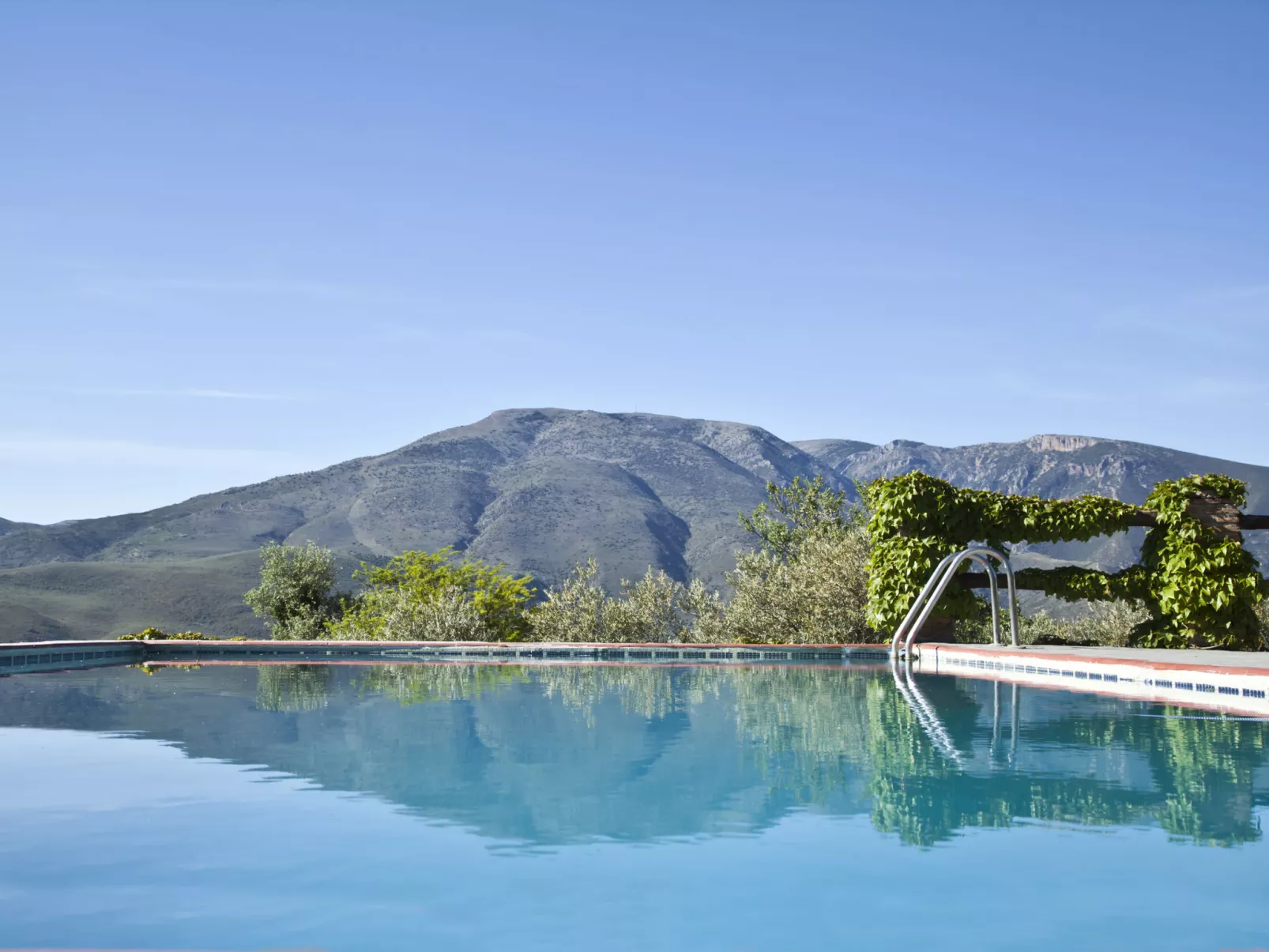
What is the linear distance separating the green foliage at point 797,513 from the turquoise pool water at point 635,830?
1471 centimetres

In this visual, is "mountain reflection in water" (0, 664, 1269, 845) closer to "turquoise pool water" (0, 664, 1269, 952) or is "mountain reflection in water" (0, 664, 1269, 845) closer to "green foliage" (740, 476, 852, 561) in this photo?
"turquoise pool water" (0, 664, 1269, 952)

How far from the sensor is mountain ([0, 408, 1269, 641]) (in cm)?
7962

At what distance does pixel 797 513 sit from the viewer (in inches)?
1001

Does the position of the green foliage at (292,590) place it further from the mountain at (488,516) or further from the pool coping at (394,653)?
the mountain at (488,516)

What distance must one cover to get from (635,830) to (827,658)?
10.5m

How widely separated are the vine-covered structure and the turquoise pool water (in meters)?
4.77

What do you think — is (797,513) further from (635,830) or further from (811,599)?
(635,830)

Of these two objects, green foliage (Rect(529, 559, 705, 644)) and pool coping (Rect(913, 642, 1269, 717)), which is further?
green foliage (Rect(529, 559, 705, 644))

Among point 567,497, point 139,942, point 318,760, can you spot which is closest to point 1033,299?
point 318,760

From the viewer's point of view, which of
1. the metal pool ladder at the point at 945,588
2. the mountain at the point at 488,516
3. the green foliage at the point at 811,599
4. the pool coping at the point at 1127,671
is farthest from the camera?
the mountain at the point at 488,516

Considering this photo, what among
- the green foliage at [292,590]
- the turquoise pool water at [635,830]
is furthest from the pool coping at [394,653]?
the turquoise pool water at [635,830]

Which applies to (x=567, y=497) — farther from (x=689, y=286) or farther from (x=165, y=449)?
(x=689, y=286)

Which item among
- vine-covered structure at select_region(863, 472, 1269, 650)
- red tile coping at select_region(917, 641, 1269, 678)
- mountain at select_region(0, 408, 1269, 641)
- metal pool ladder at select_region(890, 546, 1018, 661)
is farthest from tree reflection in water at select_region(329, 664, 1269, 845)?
mountain at select_region(0, 408, 1269, 641)

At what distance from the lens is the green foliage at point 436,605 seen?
1842cm
